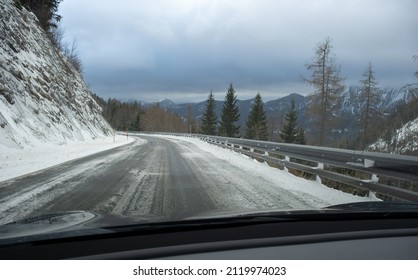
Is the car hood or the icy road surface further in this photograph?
the icy road surface

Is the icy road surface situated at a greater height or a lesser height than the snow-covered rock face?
→ lesser

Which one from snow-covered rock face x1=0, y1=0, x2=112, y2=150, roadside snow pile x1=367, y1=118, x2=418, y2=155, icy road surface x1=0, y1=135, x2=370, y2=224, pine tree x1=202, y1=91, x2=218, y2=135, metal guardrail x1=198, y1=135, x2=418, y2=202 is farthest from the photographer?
pine tree x1=202, y1=91, x2=218, y2=135

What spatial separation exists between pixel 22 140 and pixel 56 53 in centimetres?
2250

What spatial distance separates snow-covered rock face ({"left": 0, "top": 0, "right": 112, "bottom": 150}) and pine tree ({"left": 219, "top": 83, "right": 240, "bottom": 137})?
33.3 m

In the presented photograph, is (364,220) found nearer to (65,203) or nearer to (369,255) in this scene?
(369,255)

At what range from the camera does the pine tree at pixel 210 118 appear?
7773 cm

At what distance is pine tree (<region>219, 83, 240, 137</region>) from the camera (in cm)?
6875

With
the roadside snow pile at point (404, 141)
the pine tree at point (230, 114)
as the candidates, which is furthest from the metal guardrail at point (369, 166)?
the pine tree at point (230, 114)

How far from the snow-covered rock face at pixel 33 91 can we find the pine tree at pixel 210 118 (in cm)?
4015

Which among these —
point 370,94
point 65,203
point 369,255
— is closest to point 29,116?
point 65,203

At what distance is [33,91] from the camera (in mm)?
25672

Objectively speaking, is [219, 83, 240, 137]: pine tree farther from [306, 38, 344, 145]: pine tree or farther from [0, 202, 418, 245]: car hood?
[0, 202, 418, 245]: car hood

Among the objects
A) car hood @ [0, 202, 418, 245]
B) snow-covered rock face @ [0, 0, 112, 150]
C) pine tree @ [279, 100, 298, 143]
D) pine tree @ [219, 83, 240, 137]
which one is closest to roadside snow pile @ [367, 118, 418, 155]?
car hood @ [0, 202, 418, 245]
